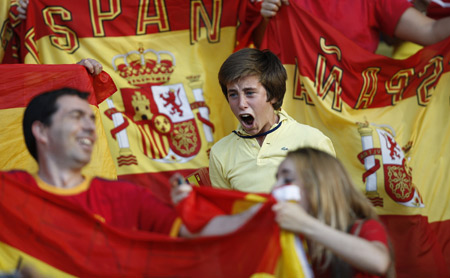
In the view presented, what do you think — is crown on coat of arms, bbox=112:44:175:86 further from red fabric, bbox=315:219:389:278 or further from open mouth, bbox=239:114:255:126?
red fabric, bbox=315:219:389:278

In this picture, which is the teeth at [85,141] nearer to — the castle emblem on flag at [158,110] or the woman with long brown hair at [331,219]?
the woman with long brown hair at [331,219]

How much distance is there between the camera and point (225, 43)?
4.64 meters

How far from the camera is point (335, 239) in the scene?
7.18 feet

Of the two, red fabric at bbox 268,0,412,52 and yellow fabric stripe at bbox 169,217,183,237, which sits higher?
red fabric at bbox 268,0,412,52

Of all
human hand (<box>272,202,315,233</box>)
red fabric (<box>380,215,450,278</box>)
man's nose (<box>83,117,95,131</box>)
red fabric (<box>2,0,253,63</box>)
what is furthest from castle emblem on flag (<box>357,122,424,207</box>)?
man's nose (<box>83,117,95,131</box>)

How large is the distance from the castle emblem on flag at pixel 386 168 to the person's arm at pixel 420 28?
75cm

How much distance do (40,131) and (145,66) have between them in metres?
2.18

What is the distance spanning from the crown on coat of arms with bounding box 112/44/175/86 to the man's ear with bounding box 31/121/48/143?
2083 mm

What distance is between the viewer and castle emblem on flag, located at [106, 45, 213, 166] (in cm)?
438

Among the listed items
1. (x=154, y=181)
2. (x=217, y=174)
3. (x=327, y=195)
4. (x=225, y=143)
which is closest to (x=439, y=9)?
(x=225, y=143)

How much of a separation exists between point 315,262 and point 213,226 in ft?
1.34

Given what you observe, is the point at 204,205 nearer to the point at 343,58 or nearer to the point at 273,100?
the point at 273,100

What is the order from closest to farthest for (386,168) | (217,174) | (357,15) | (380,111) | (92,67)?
(217,174), (92,67), (386,168), (380,111), (357,15)

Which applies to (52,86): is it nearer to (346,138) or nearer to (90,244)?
(90,244)
